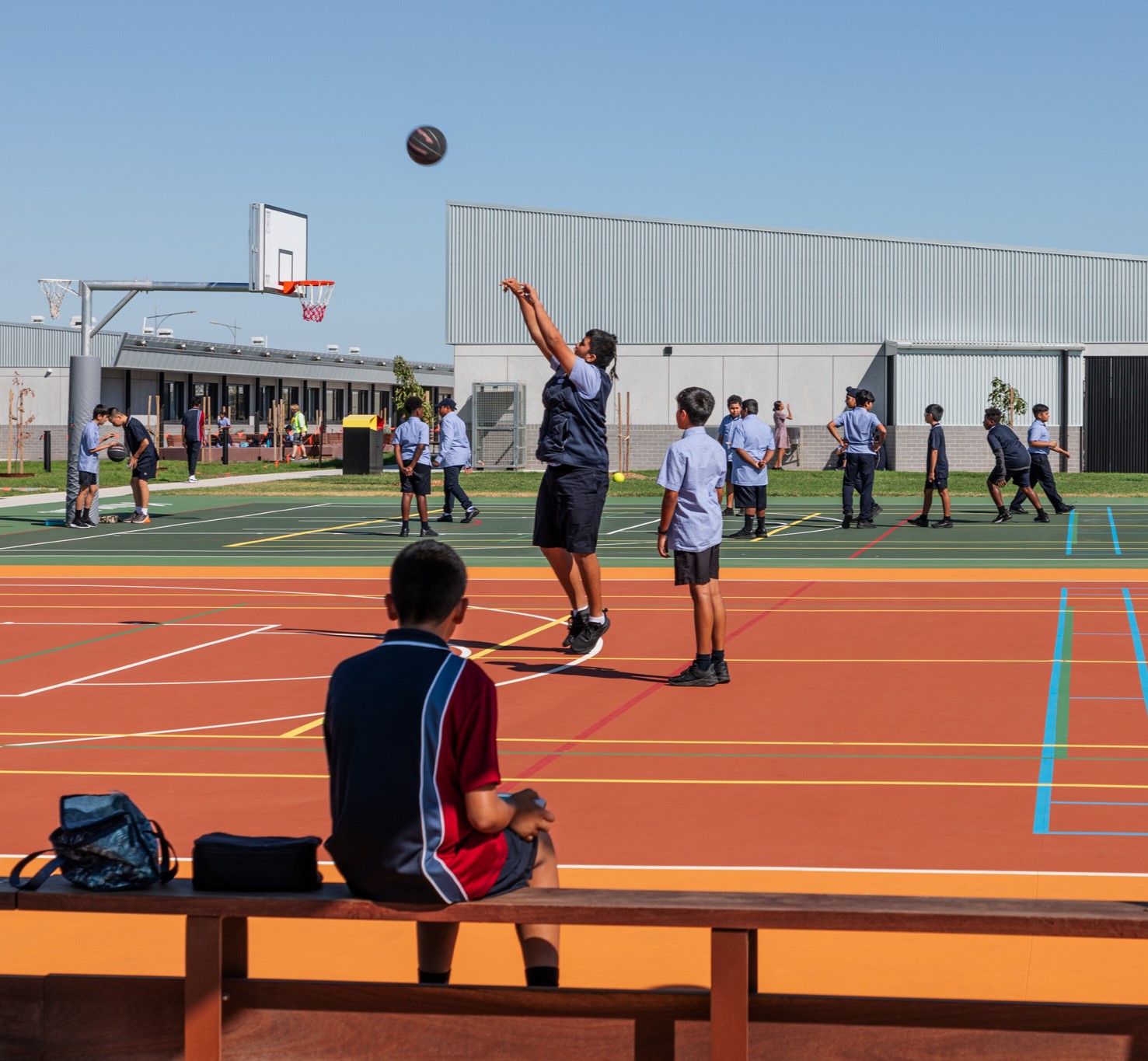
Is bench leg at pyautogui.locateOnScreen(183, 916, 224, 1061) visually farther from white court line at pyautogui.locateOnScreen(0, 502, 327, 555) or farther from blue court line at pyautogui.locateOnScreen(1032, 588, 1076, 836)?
white court line at pyautogui.locateOnScreen(0, 502, 327, 555)

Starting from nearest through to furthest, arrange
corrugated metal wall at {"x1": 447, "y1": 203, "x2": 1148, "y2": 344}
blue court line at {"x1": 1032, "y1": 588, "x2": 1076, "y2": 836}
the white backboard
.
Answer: blue court line at {"x1": 1032, "y1": 588, "x2": 1076, "y2": 836} < the white backboard < corrugated metal wall at {"x1": 447, "y1": 203, "x2": 1148, "y2": 344}

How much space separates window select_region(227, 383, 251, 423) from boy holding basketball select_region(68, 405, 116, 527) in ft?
154

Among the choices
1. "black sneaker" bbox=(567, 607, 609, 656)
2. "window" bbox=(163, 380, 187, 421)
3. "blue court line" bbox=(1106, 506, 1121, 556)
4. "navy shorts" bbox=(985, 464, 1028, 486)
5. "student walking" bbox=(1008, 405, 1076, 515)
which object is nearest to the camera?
"black sneaker" bbox=(567, 607, 609, 656)

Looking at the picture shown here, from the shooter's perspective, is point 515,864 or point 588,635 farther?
point 588,635

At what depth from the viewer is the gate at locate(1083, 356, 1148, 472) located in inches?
1953

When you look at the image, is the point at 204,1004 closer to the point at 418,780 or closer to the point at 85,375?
the point at 418,780

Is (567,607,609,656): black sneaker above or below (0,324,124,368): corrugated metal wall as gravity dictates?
below

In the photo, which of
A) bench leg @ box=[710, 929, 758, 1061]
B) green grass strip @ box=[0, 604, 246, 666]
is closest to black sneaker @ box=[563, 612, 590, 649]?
green grass strip @ box=[0, 604, 246, 666]

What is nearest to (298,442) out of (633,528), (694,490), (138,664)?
(633,528)

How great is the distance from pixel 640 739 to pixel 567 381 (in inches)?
125

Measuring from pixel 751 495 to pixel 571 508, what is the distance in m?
12.9

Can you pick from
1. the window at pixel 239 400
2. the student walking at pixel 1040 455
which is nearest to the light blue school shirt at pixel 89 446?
the student walking at pixel 1040 455

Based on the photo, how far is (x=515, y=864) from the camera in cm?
426

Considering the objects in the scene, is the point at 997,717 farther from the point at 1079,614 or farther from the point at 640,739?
the point at 1079,614
